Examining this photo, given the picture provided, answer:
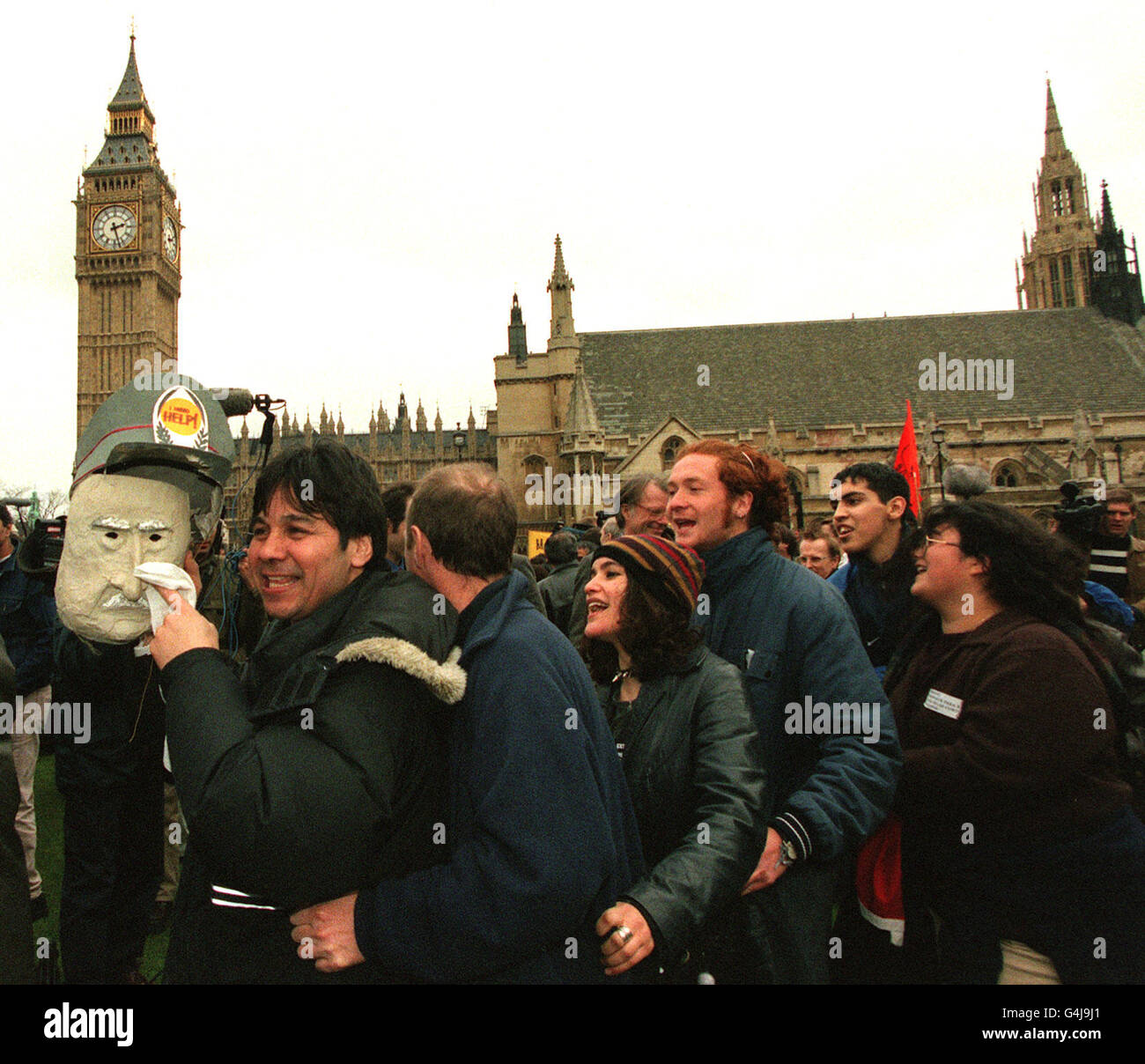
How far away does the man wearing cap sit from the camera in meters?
2.43

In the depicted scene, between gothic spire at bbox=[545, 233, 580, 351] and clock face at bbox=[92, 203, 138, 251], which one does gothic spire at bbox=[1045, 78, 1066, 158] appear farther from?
clock face at bbox=[92, 203, 138, 251]

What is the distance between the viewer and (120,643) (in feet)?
8.14

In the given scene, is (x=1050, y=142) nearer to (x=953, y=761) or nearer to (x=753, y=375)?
(x=753, y=375)

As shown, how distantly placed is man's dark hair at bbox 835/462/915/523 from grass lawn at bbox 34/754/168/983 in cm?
389

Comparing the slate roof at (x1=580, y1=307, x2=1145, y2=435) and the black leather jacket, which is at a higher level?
the slate roof at (x1=580, y1=307, x2=1145, y2=435)

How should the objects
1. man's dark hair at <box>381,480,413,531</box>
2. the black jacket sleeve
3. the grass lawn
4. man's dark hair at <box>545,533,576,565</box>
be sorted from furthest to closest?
man's dark hair at <box>545,533,576,565</box>, the grass lawn, man's dark hair at <box>381,480,413,531</box>, the black jacket sleeve

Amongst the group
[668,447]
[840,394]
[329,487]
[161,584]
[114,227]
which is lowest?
[161,584]

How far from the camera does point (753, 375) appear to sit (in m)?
39.7

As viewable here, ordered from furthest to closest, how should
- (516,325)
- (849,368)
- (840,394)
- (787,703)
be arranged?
(516,325) < (849,368) < (840,394) < (787,703)

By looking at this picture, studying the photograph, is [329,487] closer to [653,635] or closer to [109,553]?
[109,553]

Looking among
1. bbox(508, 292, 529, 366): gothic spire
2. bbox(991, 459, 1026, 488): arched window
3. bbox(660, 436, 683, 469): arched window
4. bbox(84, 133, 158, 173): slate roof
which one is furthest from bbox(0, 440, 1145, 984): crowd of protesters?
bbox(84, 133, 158, 173): slate roof

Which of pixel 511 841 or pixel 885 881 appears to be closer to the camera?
pixel 511 841

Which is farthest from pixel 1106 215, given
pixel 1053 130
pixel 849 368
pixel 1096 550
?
pixel 1096 550

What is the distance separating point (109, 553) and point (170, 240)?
86418 mm
